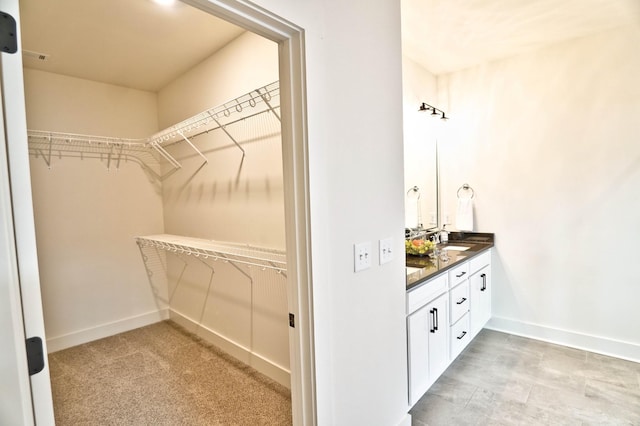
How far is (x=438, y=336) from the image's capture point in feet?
7.18

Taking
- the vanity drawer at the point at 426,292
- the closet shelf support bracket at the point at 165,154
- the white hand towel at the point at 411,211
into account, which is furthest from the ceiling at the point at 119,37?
the vanity drawer at the point at 426,292

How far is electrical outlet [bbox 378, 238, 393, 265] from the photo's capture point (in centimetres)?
158

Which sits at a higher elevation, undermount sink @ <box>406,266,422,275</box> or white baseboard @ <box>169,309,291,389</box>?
undermount sink @ <box>406,266,422,275</box>

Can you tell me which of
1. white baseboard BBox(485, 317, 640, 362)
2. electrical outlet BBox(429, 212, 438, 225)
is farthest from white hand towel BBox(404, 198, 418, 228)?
white baseboard BBox(485, 317, 640, 362)

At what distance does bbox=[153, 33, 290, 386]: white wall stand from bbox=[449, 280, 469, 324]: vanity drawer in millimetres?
1223

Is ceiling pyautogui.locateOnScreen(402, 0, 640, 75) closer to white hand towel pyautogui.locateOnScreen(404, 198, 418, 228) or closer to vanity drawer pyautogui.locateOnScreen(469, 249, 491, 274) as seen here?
white hand towel pyautogui.locateOnScreen(404, 198, 418, 228)

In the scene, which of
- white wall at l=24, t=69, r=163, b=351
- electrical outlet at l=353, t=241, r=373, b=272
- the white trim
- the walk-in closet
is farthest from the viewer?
white wall at l=24, t=69, r=163, b=351

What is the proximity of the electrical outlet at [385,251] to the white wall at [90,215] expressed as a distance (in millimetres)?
2958

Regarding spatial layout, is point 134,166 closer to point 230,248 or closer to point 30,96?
point 30,96

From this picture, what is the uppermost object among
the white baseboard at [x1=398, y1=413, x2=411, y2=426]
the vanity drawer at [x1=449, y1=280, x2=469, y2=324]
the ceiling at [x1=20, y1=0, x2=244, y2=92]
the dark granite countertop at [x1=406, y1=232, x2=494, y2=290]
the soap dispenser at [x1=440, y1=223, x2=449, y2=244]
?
the ceiling at [x1=20, y1=0, x2=244, y2=92]

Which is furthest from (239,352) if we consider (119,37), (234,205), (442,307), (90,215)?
(119,37)

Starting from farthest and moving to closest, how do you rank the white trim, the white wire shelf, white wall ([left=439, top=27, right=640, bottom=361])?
white wall ([left=439, top=27, right=640, bottom=361]) → the white wire shelf → the white trim

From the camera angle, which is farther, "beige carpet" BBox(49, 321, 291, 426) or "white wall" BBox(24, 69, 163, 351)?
"white wall" BBox(24, 69, 163, 351)

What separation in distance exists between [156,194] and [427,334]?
3.15 metres
